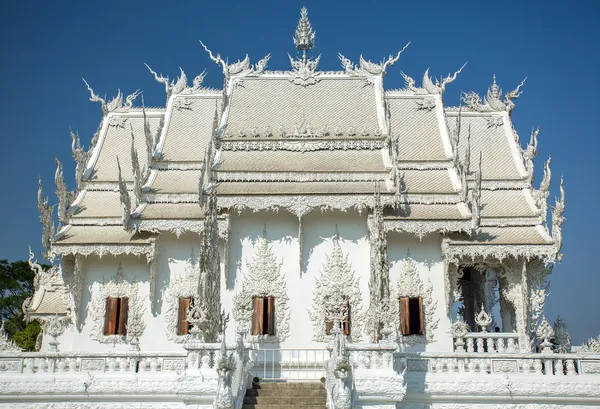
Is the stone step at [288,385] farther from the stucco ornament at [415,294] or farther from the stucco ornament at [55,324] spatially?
the stucco ornament at [415,294]

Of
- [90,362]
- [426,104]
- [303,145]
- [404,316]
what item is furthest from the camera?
[426,104]

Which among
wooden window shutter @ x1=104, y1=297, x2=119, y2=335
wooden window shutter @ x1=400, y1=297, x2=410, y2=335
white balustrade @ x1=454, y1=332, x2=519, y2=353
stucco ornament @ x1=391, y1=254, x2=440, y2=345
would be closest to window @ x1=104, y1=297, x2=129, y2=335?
wooden window shutter @ x1=104, y1=297, x2=119, y2=335

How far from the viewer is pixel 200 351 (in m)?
12.2

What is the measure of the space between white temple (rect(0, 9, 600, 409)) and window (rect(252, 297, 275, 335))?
0.18ft

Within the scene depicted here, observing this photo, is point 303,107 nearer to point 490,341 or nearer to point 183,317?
point 183,317

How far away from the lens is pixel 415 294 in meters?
17.3

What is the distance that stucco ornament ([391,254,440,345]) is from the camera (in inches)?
669

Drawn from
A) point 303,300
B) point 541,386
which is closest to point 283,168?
point 303,300

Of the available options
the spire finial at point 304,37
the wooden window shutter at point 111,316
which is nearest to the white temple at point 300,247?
the wooden window shutter at point 111,316

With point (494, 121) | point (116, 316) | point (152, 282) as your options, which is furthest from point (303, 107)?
point (116, 316)

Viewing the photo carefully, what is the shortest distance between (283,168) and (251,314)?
390 centimetres

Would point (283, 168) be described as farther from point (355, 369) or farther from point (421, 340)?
point (355, 369)

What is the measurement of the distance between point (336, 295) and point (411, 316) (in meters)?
1.94

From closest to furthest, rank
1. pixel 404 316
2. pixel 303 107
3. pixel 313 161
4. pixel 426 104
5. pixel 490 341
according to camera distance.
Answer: pixel 490 341 → pixel 404 316 → pixel 313 161 → pixel 303 107 → pixel 426 104
